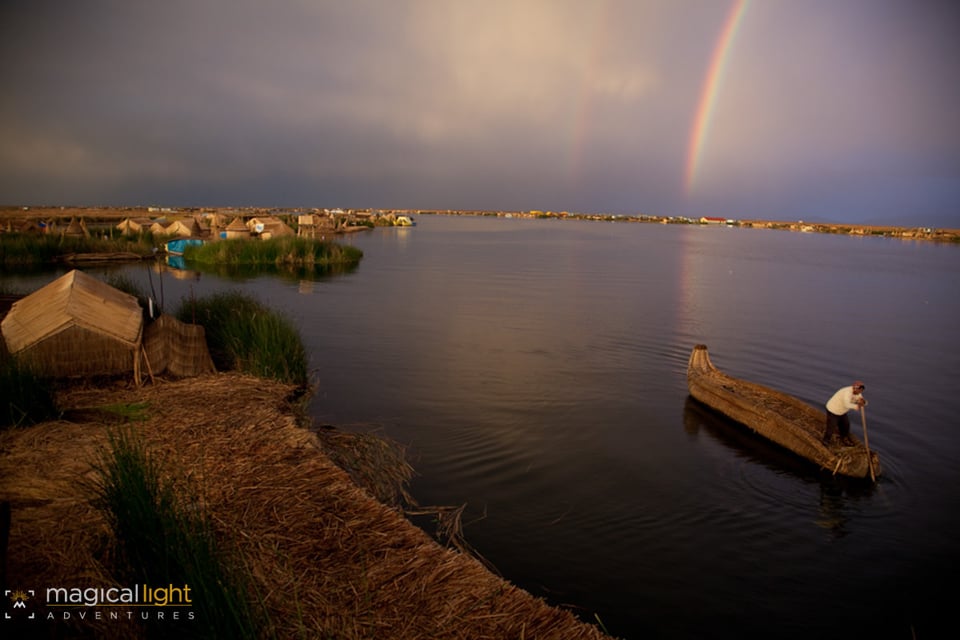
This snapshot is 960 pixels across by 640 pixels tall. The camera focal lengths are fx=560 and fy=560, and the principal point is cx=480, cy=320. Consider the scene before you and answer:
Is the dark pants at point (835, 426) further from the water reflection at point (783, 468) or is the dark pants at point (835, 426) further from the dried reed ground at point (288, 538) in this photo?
the dried reed ground at point (288, 538)

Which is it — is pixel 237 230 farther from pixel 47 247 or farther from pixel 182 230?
pixel 47 247

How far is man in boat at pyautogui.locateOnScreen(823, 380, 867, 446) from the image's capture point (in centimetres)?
700

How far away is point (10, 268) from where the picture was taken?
25.2 metres

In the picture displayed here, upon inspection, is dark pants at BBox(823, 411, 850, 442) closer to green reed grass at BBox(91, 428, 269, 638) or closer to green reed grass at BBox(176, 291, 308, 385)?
green reed grass at BBox(91, 428, 269, 638)

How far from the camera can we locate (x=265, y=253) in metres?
28.8

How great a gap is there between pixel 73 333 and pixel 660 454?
763 cm

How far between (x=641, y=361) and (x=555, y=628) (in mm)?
10093

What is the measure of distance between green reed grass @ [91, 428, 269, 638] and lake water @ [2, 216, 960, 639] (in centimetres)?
282

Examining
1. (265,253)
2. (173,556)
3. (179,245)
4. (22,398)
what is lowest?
(179,245)

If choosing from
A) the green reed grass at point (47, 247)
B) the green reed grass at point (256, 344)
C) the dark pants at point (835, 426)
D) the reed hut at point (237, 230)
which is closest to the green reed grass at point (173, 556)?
the green reed grass at point (256, 344)


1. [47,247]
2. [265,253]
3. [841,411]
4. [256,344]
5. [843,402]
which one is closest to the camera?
[843,402]

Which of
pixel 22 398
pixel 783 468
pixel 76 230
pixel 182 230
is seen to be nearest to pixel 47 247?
pixel 76 230

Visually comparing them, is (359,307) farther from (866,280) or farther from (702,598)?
(866,280)

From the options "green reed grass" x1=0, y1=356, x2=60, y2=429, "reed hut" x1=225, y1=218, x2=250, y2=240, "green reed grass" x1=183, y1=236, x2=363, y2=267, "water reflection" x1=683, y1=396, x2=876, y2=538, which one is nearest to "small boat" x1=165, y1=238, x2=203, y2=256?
"reed hut" x1=225, y1=218, x2=250, y2=240
